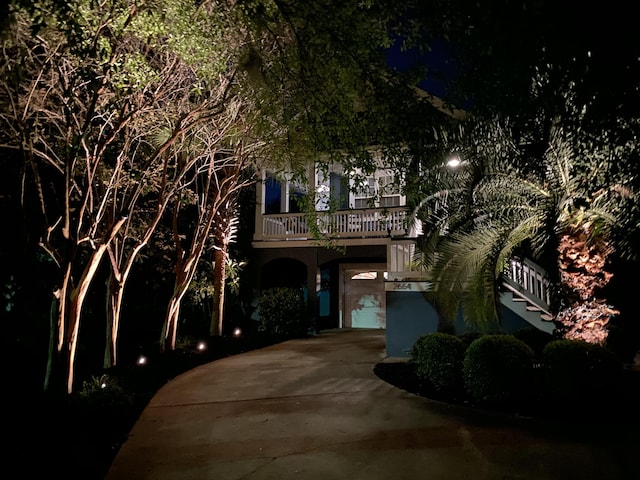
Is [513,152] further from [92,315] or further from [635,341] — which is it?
[92,315]

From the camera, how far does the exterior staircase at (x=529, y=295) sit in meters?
10.1

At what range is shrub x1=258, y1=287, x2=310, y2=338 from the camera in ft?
51.5

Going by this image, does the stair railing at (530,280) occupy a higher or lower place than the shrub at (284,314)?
higher

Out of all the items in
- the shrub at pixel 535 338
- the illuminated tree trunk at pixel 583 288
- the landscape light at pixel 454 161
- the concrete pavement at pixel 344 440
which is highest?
the landscape light at pixel 454 161

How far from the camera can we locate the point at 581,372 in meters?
6.65

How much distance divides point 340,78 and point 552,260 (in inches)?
173

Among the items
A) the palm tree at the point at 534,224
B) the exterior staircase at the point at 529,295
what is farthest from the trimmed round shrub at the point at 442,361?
the exterior staircase at the point at 529,295

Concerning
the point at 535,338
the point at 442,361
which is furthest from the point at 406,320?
the point at 442,361

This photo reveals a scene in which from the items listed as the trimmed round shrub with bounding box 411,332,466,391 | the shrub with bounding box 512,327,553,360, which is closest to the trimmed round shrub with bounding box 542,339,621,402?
the trimmed round shrub with bounding box 411,332,466,391

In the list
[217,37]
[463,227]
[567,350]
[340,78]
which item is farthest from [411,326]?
[217,37]

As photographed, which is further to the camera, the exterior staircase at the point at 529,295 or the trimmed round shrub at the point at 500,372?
the exterior staircase at the point at 529,295

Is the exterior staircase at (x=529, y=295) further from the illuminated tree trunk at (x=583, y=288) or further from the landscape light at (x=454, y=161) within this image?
the landscape light at (x=454, y=161)

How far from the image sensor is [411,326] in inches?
439

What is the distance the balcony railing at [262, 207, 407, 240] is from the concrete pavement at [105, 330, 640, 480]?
7.91 metres
